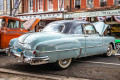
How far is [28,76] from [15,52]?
1219 millimetres

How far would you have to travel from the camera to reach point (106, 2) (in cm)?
1644

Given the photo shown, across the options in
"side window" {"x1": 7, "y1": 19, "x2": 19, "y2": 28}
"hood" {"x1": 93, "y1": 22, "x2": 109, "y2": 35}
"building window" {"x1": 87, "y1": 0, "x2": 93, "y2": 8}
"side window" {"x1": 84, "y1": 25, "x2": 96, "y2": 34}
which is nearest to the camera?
"side window" {"x1": 84, "y1": 25, "x2": 96, "y2": 34}

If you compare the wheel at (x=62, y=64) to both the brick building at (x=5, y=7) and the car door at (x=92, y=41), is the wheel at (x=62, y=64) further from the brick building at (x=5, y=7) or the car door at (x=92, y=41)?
the brick building at (x=5, y=7)

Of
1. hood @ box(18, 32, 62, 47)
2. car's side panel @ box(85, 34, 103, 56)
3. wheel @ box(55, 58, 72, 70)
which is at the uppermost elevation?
hood @ box(18, 32, 62, 47)

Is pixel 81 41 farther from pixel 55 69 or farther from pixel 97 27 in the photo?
pixel 97 27

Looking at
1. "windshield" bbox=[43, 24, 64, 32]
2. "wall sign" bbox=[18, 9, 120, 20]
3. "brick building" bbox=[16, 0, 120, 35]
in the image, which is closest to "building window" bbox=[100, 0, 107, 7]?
"brick building" bbox=[16, 0, 120, 35]

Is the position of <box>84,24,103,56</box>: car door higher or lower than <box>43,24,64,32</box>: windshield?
lower

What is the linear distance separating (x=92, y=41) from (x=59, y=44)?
81.1 inches

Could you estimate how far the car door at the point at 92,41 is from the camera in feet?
21.0

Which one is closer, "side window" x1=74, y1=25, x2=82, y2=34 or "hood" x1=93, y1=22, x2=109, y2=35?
"side window" x1=74, y1=25, x2=82, y2=34

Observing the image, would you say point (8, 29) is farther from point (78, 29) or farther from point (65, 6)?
point (65, 6)

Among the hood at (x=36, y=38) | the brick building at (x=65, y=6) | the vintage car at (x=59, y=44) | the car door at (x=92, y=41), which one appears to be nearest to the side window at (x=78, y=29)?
the vintage car at (x=59, y=44)

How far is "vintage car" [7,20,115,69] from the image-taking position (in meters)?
4.82

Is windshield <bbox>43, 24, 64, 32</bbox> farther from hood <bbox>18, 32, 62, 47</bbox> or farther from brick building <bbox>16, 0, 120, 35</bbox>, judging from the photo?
brick building <bbox>16, 0, 120, 35</bbox>
